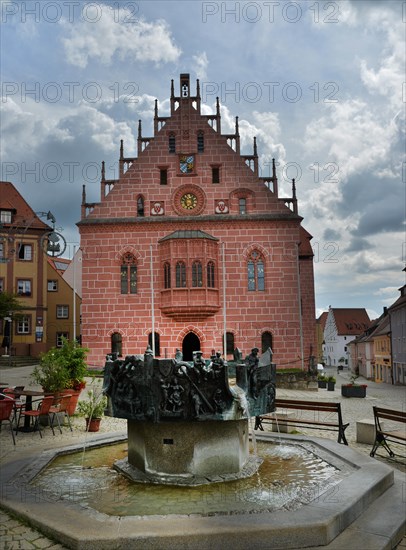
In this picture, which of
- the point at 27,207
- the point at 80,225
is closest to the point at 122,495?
the point at 80,225

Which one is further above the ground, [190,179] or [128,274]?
[190,179]

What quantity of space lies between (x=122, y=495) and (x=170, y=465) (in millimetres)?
985

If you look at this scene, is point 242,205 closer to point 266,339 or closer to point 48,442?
point 266,339

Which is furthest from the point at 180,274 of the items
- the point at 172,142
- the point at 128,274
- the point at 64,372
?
the point at 64,372

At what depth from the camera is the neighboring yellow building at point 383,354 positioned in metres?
52.2

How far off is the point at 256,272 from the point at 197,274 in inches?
144

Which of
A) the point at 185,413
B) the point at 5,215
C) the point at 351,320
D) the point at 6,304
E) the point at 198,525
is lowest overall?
the point at 198,525

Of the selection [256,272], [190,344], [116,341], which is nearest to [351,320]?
[256,272]

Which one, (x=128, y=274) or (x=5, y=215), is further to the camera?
(x=5, y=215)

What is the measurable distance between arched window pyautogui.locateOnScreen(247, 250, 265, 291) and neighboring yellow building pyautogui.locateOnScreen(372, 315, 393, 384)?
2348 cm

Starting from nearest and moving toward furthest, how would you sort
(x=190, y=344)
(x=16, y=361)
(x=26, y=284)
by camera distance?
1. (x=190, y=344)
2. (x=16, y=361)
3. (x=26, y=284)

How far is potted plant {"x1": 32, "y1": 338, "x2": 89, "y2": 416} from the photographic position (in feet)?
49.0

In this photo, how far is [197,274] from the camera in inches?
1183

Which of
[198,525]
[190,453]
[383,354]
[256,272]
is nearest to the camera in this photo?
[198,525]
